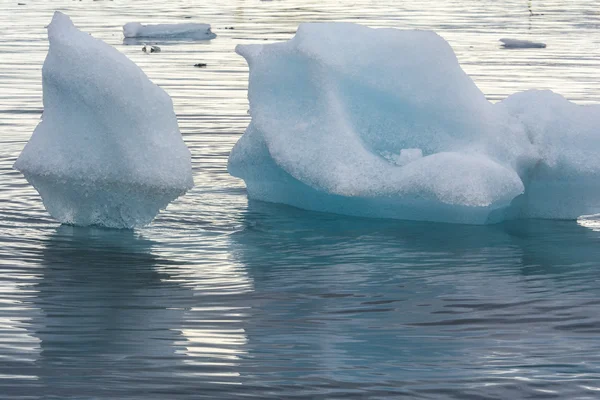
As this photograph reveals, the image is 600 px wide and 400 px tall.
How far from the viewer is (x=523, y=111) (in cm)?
941

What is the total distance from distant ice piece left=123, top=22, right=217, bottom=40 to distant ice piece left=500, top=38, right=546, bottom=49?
22.4ft

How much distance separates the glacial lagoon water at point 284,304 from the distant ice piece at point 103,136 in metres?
0.40

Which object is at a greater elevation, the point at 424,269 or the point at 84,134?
the point at 84,134

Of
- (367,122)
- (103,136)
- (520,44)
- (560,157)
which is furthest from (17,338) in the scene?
(520,44)

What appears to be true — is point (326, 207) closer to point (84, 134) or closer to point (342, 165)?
point (342, 165)

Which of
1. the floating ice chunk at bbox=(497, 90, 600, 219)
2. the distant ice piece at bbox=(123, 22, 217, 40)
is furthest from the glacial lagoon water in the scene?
the distant ice piece at bbox=(123, 22, 217, 40)

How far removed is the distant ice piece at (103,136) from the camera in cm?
808

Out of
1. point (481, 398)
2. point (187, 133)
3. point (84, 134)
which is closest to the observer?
point (481, 398)

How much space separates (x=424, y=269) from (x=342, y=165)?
1288 millimetres

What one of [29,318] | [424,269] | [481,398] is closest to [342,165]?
[424,269]

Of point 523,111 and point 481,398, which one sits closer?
point 481,398

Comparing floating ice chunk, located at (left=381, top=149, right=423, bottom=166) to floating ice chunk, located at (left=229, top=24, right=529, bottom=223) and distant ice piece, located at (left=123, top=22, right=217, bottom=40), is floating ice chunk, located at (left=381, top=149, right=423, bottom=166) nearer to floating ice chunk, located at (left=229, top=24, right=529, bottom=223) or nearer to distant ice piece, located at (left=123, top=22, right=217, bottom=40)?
floating ice chunk, located at (left=229, top=24, right=529, bottom=223)

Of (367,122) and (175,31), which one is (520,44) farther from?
(367,122)

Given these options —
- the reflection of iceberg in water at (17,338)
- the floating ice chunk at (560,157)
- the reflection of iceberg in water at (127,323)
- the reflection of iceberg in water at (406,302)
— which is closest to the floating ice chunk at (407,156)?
the reflection of iceberg in water at (406,302)
